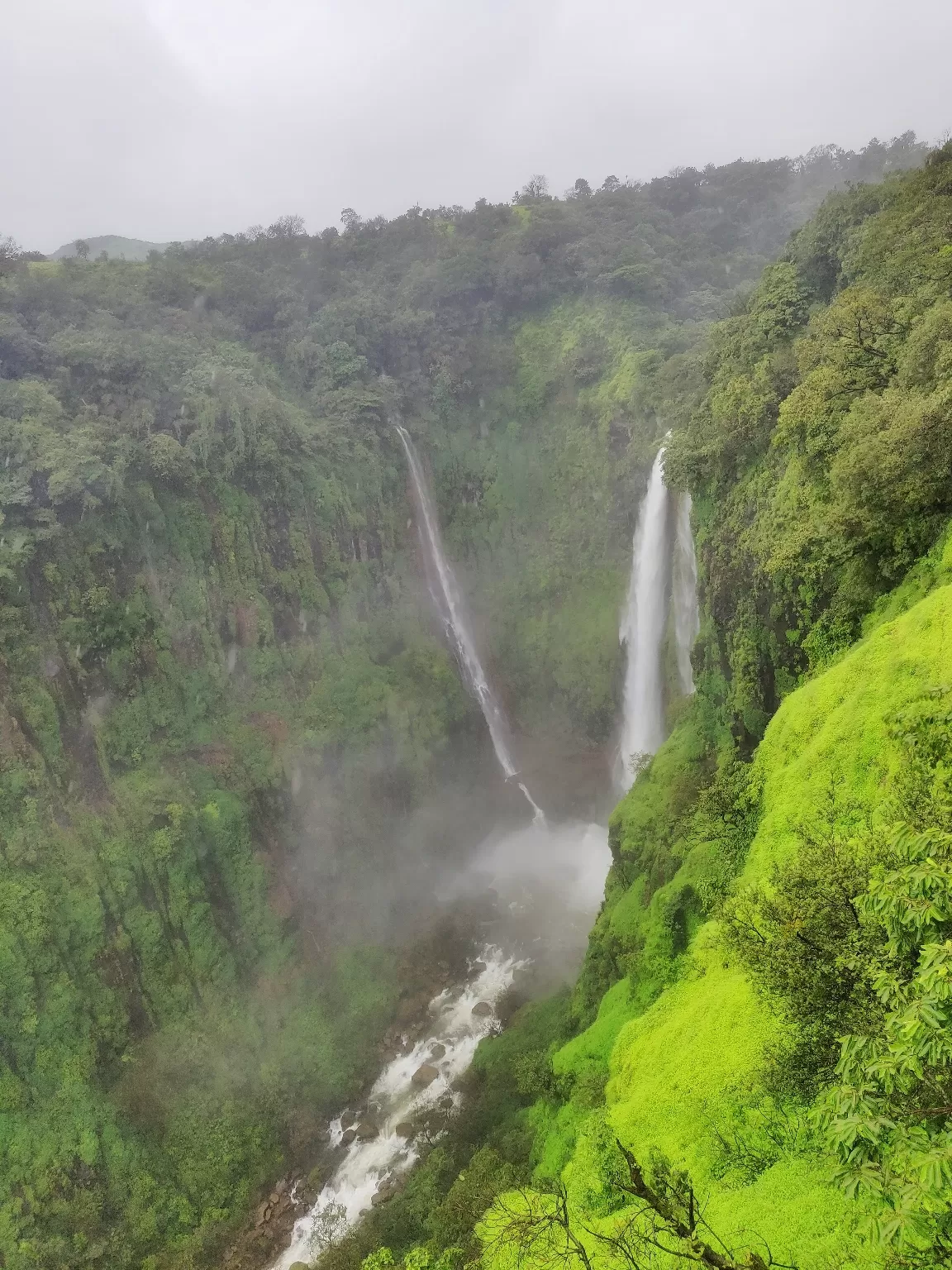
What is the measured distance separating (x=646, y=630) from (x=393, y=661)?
10.6 meters

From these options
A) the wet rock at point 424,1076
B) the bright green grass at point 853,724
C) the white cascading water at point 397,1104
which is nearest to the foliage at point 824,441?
the bright green grass at point 853,724

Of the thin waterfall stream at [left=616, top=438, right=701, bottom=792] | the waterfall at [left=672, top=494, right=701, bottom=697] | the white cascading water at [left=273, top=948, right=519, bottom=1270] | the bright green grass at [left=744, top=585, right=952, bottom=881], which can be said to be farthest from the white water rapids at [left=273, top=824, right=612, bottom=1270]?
the bright green grass at [left=744, top=585, right=952, bottom=881]

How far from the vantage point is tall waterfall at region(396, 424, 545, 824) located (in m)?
32.3

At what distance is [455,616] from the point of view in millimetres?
33875

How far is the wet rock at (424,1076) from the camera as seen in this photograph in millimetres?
20766

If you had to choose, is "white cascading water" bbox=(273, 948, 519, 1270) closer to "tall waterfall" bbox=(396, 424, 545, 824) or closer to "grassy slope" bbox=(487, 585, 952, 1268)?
"tall waterfall" bbox=(396, 424, 545, 824)

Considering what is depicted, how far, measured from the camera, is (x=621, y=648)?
94.3 feet

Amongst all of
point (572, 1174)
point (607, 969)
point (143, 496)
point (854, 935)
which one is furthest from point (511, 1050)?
point (143, 496)

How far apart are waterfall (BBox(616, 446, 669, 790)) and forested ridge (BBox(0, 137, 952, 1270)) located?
7.80ft

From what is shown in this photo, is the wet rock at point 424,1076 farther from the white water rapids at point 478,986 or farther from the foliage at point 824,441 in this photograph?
the foliage at point 824,441

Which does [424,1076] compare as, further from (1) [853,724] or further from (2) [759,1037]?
(1) [853,724]

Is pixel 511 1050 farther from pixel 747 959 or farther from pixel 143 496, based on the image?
pixel 143 496

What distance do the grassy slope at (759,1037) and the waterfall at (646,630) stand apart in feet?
43.5

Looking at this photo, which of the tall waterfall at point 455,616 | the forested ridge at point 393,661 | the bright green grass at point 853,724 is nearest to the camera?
the bright green grass at point 853,724
